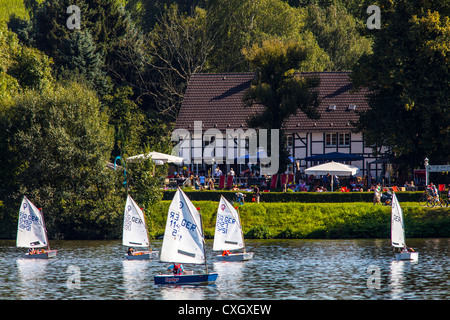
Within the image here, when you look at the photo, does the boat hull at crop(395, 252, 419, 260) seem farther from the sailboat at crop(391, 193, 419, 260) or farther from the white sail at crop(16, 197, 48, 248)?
the white sail at crop(16, 197, 48, 248)

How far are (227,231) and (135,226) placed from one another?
563 cm

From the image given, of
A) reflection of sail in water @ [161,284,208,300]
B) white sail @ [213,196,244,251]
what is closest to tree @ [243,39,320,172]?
white sail @ [213,196,244,251]

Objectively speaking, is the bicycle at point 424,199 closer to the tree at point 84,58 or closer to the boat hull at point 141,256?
the boat hull at point 141,256

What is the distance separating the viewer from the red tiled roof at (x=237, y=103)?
77.9m

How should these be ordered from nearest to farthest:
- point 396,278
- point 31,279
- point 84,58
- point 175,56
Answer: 1. point 396,278
2. point 31,279
3. point 84,58
4. point 175,56

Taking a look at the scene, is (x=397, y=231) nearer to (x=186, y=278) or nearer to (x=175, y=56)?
(x=186, y=278)

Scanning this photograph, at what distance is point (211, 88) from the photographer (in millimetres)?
83562

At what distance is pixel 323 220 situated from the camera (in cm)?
5609

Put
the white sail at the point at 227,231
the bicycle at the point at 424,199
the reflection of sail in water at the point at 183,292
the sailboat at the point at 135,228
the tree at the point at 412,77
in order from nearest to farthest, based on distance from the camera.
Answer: the reflection of sail in water at the point at 183,292, the white sail at the point at 227,231, the sailboat at the point at 135,228, the bicycle at the point at 424,199, the tree at the point at 412,77

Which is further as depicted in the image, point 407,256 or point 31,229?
point 31,229

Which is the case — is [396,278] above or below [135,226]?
below

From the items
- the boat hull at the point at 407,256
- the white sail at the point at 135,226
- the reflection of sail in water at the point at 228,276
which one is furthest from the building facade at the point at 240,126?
the boat hull at the point at 407,256

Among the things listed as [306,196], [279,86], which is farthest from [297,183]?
[306,196]

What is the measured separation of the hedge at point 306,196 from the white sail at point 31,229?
563 inches
